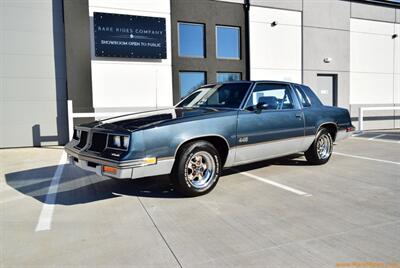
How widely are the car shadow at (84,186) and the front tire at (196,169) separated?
296mm

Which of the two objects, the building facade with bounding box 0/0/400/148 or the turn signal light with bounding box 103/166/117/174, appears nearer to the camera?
the turn signal light with bounding box 103/166/117/174

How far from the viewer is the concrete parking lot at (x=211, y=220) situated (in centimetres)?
295

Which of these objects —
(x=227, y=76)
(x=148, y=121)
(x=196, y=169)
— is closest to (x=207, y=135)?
(x=196, y=169)

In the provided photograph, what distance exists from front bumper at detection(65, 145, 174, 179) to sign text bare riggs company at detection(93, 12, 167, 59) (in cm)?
700

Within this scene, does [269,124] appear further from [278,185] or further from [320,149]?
[320,149]

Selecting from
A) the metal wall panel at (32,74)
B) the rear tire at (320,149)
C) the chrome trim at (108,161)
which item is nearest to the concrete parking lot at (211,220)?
the rear tire at (320,149)

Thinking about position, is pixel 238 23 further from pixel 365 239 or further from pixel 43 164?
pixel 365 239

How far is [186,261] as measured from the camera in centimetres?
287

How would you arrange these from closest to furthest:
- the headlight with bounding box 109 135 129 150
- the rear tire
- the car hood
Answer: the headlight with bounding box 109 135 129 150 → the car hood → the rear tire

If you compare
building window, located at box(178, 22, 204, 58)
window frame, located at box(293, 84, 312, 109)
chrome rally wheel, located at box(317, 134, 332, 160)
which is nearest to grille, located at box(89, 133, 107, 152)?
window frame, located at box(293, 84, 312, 109)

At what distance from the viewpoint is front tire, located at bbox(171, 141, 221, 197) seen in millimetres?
4438

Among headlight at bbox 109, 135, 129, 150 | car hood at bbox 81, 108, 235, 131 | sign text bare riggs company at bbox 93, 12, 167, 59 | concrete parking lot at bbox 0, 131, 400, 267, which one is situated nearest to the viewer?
concrete parking lot at bbox 0, 131, 400, 267

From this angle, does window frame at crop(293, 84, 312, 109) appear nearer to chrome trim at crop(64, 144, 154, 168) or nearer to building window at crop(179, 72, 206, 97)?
chrome trim at crop(64, 144, 154, 168)

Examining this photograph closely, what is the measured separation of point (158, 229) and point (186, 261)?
804 mm
